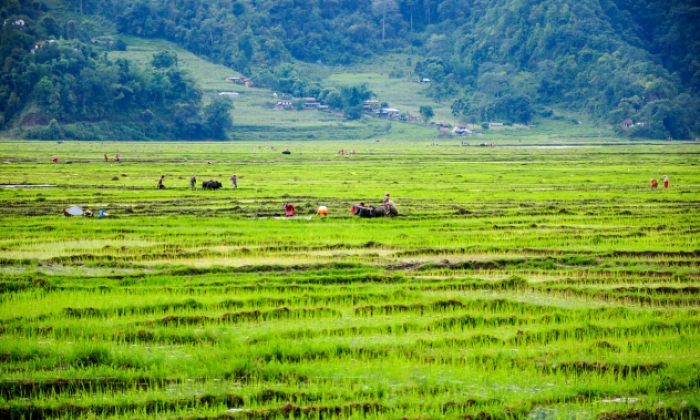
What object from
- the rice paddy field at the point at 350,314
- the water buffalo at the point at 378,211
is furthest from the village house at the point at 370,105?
the water buffalo at the point at 378,211

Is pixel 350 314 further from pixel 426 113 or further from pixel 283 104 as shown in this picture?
pixel 283 104

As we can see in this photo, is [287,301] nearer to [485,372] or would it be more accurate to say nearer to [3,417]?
[485,372]

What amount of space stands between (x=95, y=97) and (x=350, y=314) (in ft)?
447

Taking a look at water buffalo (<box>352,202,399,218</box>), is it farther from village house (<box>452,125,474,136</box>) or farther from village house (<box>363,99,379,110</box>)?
village house (<box>363,99,379,110</box>)

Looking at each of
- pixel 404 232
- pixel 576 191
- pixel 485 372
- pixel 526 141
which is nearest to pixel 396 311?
pixel 485 372

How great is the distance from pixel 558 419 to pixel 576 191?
115 feet

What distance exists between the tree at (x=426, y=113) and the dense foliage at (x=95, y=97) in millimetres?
36615

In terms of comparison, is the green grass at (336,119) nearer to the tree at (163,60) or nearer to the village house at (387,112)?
the village house at (387,112)

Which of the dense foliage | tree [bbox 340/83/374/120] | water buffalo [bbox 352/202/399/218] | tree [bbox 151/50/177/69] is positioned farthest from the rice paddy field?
tree [bbox 340/83/374/120]

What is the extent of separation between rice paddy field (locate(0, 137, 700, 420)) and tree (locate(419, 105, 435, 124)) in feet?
421

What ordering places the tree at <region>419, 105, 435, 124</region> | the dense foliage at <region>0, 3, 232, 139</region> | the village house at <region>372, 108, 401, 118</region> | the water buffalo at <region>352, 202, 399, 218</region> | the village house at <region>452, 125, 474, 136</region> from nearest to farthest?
the water buffalo at <region>352, 202, 399, 218</region> < the dense foliage at <region>0, 3, 232, 139</region> < the village house at <region>452, 125, 474, 136</region> < the tree at <region>419, 105, 435, 124</region> < the village house at <region>372, 108, 401, 118</region>

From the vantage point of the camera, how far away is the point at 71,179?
52.3 m

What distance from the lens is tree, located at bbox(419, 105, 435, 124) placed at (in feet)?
530

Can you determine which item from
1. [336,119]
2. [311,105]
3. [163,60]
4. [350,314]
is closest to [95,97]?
[163,60]
